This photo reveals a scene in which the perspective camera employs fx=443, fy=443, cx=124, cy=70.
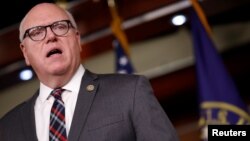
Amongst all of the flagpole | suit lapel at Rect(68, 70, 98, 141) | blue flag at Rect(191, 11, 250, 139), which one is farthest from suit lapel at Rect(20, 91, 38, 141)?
the flagpole

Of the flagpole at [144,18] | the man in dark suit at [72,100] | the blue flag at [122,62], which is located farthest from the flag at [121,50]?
the man in dark suit at [72,100]

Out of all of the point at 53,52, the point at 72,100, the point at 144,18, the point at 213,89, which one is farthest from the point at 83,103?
the point at 144,18

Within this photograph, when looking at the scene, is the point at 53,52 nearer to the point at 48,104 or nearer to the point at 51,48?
the point at 51,48

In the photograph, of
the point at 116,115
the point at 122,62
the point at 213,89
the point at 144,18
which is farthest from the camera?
the point at 144,18

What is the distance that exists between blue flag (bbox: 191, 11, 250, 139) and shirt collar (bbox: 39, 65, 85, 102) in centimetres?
112

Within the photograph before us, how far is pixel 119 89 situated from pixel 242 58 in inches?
68.0

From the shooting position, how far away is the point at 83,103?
102 cm

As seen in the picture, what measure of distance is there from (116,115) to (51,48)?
23 centimetres

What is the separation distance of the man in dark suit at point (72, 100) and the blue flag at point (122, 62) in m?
1.15

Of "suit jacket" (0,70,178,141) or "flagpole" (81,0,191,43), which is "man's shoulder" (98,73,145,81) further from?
"flagpole" (81,0,191,43)

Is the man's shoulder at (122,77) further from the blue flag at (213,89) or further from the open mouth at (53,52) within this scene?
the blue flag at (213,89)

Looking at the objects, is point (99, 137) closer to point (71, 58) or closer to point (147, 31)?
point (71, 58)

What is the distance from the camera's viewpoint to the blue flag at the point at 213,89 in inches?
83.7

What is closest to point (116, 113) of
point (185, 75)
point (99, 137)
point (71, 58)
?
point (99, 137)
